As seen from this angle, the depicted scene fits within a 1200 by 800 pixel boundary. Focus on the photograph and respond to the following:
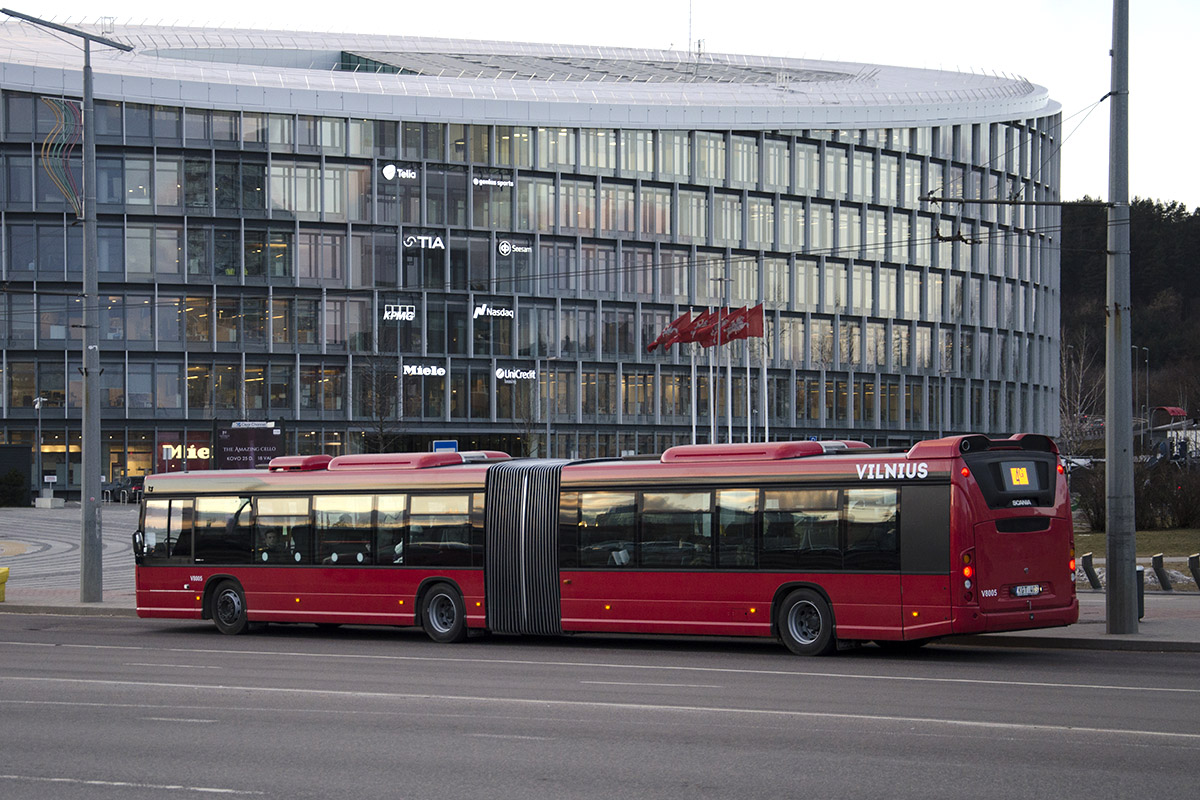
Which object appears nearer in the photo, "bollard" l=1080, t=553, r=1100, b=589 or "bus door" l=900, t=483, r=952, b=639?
"bus door" l=900, t=483, r=952, b=639

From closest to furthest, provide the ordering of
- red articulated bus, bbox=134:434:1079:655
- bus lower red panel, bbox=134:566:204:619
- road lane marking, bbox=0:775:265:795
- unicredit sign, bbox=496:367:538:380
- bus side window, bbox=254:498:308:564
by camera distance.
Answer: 1. road lane marking, bbox=0:775:265:795
2. red articulated bus, bbox=134:434:1079:655
3. bus side window, bbox=254:498:308:564
4. bus lower red panel, bbox=134:566:204:619
5. unicredit sign, bbox=496:367:538:380

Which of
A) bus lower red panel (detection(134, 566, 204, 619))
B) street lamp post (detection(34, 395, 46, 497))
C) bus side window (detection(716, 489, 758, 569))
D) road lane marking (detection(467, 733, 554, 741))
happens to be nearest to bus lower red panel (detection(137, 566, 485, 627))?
bus lower red panel (detection(134, 566, 204, 619))

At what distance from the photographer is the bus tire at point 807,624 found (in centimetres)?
1858

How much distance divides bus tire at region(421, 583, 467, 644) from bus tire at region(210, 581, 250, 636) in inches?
144

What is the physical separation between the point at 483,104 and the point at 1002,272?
3742cm

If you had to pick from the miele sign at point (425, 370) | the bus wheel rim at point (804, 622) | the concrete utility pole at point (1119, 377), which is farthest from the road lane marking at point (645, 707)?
the miele sign at point (425, 370)

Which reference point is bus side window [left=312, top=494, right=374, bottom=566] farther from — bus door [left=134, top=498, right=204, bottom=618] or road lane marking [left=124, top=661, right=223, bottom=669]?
road lane marking [left=124, top=661, right=223, bottom=669]

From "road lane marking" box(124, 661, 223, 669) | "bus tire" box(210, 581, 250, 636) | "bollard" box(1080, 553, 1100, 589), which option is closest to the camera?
"road lane marking" box(124, 661, 223, 669)

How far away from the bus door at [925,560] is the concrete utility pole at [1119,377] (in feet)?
9.85

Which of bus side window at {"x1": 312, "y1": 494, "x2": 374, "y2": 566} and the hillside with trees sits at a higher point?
the hillside with trees

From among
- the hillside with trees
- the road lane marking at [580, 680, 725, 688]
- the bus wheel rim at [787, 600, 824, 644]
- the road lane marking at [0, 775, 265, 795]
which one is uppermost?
the hillside with trees

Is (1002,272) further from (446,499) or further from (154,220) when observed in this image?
(446,499)

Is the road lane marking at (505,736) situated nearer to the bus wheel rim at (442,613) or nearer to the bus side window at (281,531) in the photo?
the bus wheel rim at (442,613)

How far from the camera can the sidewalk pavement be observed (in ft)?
61.8
